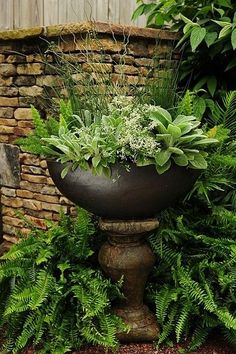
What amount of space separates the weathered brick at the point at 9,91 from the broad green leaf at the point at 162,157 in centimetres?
141

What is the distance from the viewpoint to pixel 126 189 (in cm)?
205

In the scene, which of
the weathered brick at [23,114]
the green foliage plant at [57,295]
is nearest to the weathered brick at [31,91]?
the weathered brick at [23,114]

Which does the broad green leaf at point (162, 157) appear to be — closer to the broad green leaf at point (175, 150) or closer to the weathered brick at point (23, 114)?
the broad green leaf at point (175, 150)

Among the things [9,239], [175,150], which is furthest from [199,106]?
[9,239]

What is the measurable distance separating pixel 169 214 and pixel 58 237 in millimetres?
608

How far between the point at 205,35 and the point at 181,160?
109cm

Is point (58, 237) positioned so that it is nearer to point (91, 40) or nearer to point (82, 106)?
point (82, 106)

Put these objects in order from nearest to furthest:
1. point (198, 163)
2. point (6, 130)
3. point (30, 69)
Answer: point (198, 163)
point (30, 69)
point (6, 130)

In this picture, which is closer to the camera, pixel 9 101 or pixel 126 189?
pixel 126 189

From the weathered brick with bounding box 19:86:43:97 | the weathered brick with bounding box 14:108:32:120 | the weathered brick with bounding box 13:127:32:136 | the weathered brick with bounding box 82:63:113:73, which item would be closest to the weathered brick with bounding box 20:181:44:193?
the weathered brick with bounding box 13:127:32:136

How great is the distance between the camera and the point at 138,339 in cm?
235

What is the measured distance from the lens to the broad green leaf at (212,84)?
2.96 metres

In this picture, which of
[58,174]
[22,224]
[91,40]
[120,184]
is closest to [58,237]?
[58,174]

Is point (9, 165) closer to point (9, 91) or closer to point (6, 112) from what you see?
point (6, 112)
